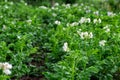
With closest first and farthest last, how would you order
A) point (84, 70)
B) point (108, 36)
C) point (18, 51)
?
point (84, 70)
point (18, 51)
point (108, 36)

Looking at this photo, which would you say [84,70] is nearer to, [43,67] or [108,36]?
[43,67]

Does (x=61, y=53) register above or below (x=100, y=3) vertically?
below

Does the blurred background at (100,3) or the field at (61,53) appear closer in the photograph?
the field at (61,53)

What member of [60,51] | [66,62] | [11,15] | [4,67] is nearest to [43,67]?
[60,51]

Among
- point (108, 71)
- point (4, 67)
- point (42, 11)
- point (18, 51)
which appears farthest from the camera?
point (42, 11)

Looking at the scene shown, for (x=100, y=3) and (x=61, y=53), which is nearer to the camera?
(x=61, y=53)

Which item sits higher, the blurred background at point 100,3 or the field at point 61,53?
the blurred background at point 100,3

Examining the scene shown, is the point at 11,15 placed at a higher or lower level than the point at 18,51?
higher

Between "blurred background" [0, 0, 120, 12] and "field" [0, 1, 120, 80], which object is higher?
"blurred background" [0, 0, 120, 12]

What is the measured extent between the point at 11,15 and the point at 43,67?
3649mm

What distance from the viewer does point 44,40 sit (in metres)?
6.73

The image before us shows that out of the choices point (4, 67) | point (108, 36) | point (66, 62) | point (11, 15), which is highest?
point (11, 15)

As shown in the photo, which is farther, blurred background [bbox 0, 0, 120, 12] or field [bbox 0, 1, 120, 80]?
blurred background [bbox 0, 0, 120, 12]

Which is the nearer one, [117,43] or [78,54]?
[78,54]
